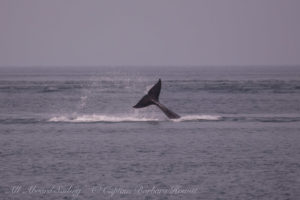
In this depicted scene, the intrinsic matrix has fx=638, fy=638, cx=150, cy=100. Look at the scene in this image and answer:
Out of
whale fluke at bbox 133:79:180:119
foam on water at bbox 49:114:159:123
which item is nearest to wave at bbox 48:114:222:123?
foam on water at bbox 49:114:159:123

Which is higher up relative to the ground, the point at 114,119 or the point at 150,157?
the point at 150,157

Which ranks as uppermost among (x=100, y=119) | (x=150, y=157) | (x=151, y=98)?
(x=151, y=98)

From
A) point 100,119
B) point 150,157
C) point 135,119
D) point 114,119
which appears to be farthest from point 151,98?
point 150,157

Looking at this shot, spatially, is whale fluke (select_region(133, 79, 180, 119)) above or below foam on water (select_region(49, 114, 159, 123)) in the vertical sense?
above

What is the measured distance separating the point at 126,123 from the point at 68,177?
21320mm

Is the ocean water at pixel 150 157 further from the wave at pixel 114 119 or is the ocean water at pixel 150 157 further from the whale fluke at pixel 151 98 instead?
the whale fluke at pixel 151 98

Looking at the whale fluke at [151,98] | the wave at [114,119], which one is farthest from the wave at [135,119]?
the whale fluke at [151,98]

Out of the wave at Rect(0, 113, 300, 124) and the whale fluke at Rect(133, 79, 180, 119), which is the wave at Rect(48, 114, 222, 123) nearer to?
the wave at Rect(0, 113, 300, 124)

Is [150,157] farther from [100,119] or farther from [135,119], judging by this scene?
[100,119]

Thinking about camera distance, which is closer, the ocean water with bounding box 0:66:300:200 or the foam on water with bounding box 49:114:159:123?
the ocean water with bounding box 0:66:300:200

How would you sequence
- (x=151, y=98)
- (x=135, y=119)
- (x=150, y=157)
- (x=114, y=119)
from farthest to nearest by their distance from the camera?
(x=114, y=119), (x=135, y=119), (x=151, y=98), (x=150, y=157)

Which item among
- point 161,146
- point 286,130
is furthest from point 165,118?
point 161,146

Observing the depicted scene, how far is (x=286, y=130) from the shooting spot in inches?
1677

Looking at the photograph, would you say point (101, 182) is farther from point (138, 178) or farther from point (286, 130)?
point (286, 130)
